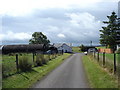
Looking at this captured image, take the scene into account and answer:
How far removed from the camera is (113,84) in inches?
402

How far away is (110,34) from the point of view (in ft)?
213

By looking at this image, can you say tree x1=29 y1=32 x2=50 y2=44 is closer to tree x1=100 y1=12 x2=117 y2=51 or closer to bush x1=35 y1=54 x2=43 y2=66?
tree x1=100 y1=12 x2=117 y2=51

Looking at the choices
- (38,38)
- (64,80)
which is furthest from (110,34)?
(64,80)

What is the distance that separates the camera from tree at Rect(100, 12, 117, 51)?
2486 inches

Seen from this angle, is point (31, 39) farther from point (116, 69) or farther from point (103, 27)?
point (116, 69)

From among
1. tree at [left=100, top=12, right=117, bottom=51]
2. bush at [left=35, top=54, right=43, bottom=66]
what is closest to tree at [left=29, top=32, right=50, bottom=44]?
tree at [left=100, top=12, right=117, bottom=51]

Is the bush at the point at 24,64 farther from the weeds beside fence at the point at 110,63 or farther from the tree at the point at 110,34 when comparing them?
the tree at the point at 110,34

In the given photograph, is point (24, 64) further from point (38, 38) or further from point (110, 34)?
point (38, 38)

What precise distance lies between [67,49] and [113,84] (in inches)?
3956

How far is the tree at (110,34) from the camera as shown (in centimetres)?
6315

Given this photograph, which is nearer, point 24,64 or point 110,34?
point 24,64

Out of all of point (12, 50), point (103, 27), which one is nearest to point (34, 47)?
point (12, 50)

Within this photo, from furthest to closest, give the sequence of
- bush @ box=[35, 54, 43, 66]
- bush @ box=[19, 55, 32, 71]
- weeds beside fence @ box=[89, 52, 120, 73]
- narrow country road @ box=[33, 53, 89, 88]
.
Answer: bush @ box=[35, 54, 43, 66]
bush @ box=[19, 55, 32, 71]
weeds beside fence @ box=[89, 52, 120, 73]
narrow country road @ box=[33, 53, 89, 88]

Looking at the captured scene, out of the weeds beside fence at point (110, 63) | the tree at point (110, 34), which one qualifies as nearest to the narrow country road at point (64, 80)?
the weeds beside fence at point (110, 63)
